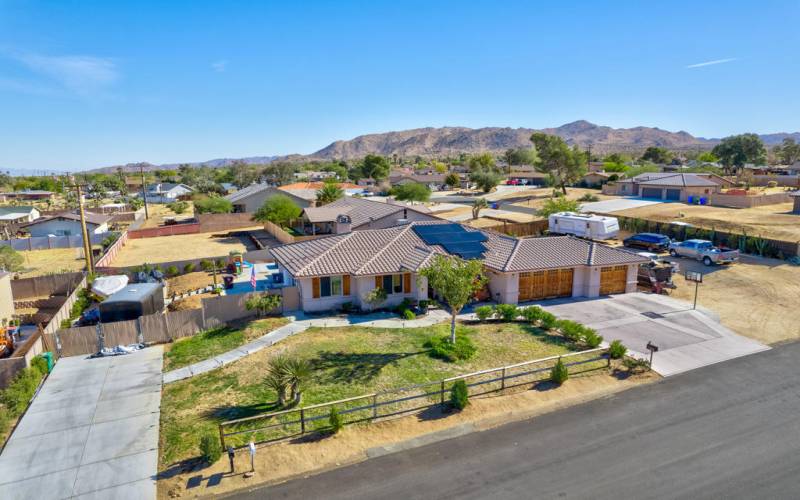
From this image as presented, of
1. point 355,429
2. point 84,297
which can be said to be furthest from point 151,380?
point 84,297

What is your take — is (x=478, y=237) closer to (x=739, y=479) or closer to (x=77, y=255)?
(x=739, y=479)

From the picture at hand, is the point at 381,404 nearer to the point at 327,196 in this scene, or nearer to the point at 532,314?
the point at 532,314

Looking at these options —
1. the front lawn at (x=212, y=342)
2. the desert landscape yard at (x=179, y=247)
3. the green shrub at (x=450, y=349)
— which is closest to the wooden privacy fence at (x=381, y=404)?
the green shrub at (x=450, y=349)

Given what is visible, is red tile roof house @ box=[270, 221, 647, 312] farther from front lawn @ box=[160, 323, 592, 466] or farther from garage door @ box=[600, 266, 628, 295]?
front lawn @ box=[160, 323, 592, 466]

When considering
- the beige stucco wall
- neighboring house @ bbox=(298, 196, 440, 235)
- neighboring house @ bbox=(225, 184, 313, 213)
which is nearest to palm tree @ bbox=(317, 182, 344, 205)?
neighboring house @ bbox=(225, 184, 313, 213)

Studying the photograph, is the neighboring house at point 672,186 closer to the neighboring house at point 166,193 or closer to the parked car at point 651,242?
the parked car at point 651,242

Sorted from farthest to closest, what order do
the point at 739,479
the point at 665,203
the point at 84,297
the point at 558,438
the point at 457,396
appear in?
1. the point at 665,203
2. the point at 84,297
3. the point at 457,396
4. the point at 558,438
5. the point at 739,479

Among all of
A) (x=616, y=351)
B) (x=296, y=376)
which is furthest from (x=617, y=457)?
(x=296, y=376)
